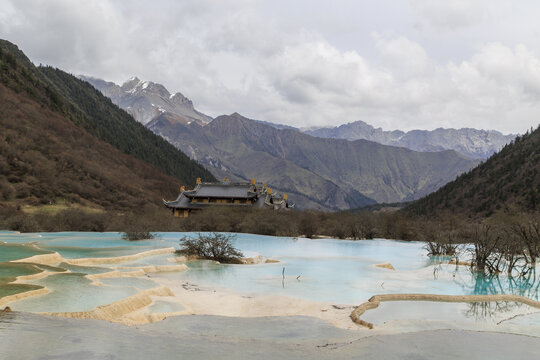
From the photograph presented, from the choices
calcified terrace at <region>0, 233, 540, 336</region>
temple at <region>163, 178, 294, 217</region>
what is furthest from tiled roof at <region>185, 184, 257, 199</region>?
calcified terrace at <region>0, 233, 540, 336</region>

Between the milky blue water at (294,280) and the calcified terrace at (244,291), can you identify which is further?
the milky blue water at (294,280)

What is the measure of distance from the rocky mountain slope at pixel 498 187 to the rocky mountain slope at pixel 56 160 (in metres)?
56.1

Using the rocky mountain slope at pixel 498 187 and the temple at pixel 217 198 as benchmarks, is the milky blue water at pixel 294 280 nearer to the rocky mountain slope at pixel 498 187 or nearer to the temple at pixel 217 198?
the temple at pixel 217 198

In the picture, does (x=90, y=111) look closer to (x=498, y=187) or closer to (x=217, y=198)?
(x=217, y=198)

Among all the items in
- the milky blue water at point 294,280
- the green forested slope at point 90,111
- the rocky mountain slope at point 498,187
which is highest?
the green forested slope at point 90,111

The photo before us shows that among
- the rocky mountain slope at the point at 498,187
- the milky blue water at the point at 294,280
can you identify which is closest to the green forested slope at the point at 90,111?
the rocky mountain slope at the point at 498,187

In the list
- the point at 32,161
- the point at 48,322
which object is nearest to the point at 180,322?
the point at 48,322

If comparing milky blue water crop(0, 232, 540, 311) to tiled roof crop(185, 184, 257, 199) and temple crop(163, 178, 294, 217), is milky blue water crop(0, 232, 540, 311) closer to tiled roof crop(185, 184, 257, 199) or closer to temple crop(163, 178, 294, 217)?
temple crop(163, 178, 294, 217)

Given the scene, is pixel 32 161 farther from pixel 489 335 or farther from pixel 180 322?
pixel 489 335

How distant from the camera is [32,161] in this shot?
6706cm

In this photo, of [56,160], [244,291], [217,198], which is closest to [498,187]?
[217,198]

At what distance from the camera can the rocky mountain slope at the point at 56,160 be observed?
6300cm

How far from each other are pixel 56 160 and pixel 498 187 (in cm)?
7719

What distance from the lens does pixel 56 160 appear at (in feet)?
241
